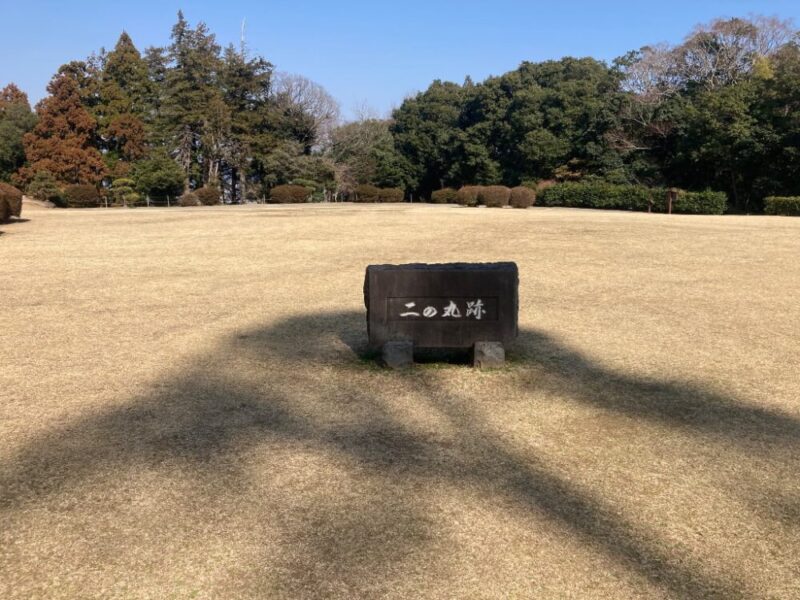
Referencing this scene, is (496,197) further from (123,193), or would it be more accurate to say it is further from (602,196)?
(123,193)

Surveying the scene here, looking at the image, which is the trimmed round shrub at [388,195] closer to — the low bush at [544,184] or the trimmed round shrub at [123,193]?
the low bush at [544,184]

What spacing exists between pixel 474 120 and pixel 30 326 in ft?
141

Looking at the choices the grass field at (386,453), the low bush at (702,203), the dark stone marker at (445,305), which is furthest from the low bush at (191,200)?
the dark stone marker at (445,305)

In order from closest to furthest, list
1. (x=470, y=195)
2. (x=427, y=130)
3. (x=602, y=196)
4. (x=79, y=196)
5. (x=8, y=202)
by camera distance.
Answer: (x=8, y=202), (x=470, y=195), (x=602, y=196), (x=79, y=196), (x=427, y=130)

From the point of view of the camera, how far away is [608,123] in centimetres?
3619

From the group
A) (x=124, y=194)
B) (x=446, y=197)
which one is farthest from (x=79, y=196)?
(x=446, y=197)

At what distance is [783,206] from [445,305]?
25583 mm

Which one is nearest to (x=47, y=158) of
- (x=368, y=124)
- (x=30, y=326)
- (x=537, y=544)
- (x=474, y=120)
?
(x=368, y=124)

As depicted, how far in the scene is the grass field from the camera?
2512 mm

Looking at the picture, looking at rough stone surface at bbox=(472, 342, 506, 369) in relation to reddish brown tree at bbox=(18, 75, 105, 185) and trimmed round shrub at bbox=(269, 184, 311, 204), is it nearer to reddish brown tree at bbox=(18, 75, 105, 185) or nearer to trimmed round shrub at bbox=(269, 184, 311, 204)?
trimmed round shrub at bbox=(269, 184, 311, 204)

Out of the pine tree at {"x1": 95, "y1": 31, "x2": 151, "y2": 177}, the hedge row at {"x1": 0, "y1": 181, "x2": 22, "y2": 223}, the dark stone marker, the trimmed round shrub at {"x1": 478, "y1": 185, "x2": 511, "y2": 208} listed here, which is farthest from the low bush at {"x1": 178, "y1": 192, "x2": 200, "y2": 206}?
the dark stone marker

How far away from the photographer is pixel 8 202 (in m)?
18.1

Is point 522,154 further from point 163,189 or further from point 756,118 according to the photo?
point 163,189

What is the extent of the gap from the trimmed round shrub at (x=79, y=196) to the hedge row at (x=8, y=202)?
14.0m
